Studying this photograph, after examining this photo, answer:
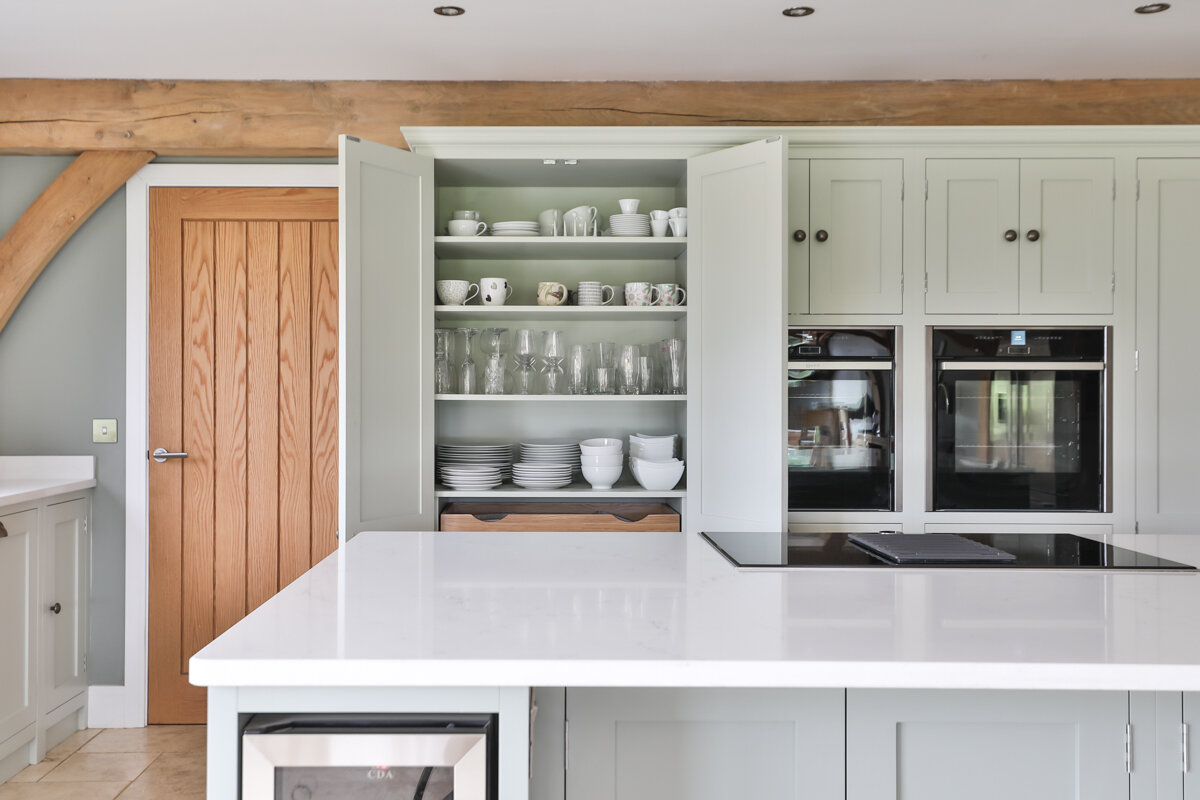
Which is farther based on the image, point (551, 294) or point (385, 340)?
point (551, 294)

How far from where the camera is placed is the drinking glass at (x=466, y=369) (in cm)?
321

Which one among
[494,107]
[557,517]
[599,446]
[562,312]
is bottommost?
[557,517]

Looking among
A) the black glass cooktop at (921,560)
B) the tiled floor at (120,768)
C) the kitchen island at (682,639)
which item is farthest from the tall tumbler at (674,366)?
the tiled floor at (120,768)

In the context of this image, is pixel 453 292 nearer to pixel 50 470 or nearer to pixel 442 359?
pixel 442 359

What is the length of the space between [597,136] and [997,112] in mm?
1532

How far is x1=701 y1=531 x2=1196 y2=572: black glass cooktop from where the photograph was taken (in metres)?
1.69

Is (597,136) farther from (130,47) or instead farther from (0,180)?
(0,180)

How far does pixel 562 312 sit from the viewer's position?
3189 mm

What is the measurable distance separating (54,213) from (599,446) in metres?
2.27

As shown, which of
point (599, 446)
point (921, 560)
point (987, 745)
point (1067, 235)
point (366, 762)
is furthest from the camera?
point (599, 446)

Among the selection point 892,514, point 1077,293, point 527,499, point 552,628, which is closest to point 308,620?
point 552,628

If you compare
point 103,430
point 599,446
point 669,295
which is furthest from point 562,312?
point 103,430

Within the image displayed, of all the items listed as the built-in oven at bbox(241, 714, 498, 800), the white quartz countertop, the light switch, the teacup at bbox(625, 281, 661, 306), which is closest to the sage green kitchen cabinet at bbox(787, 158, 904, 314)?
the teacup at bbox(625, 281, 661, 306)

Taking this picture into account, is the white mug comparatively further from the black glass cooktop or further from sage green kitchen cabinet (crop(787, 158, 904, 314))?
the black glass cooktop
